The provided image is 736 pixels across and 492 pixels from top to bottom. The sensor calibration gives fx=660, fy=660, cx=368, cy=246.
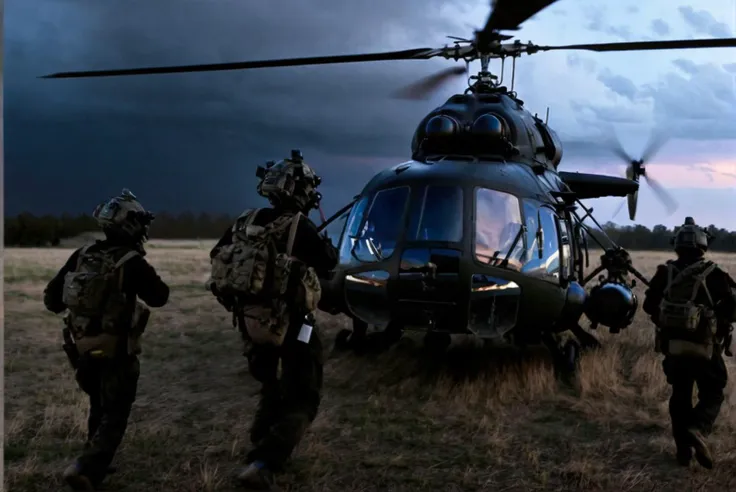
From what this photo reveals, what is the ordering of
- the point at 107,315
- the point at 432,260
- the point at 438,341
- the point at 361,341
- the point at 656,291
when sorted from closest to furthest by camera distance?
1. the point at 107,315
2. the point at 656,291
3. the point at 432,260
4. the point at 438,341
5. the point at 361,341

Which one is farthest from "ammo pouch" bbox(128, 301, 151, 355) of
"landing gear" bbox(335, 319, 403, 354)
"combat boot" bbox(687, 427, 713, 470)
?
"combat boot" bbox(687, 427, 713, 470)

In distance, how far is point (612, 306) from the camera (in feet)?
23.9

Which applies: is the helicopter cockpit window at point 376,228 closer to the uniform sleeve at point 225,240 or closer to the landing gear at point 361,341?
the landing gear at point 361,341

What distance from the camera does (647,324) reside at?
12.1 metres

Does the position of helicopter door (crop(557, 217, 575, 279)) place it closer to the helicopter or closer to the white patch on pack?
the helicopter

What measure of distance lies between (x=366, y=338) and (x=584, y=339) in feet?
9.82

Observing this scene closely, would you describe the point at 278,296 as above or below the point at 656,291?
below

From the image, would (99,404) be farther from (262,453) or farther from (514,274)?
(514,274)

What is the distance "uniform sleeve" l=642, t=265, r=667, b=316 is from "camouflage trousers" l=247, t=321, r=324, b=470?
2815mm

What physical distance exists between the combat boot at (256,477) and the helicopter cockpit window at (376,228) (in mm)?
2662

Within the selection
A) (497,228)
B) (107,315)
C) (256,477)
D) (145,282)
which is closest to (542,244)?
(497,228)

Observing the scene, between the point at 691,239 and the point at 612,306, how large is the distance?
6.89 ft

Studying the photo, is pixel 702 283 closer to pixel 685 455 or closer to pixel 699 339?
pixel 699 339

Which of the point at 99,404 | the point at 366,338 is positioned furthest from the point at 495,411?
the point at 99,404
